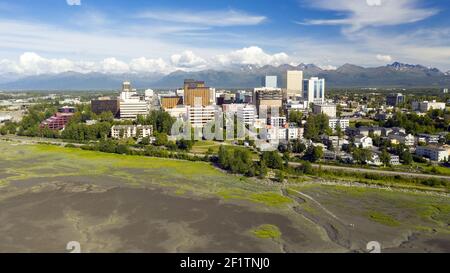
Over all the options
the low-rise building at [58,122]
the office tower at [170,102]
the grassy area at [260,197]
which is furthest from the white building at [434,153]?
the low-rise building at [58,122]

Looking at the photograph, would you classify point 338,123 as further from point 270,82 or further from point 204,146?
point 270,82

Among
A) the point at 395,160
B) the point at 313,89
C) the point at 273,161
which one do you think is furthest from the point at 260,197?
the point at 313,89

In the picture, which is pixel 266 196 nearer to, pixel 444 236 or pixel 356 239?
pixel 356 239

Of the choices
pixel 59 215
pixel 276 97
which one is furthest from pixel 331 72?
pixel 59 215

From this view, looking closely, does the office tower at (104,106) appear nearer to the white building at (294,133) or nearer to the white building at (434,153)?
the white building at (294,133)

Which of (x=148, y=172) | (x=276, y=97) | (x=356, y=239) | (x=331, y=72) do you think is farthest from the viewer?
(x=331, y=72)
